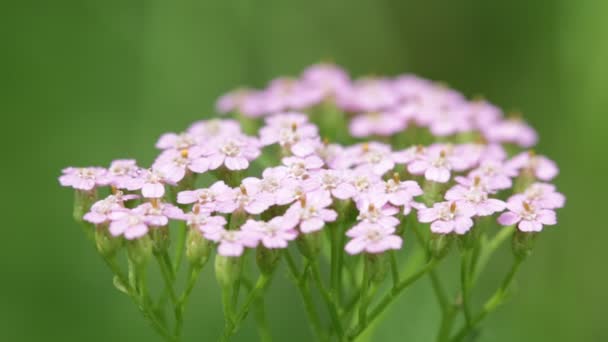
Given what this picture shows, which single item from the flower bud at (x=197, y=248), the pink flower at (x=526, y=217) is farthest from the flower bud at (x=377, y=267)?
the flower bud at (x=197, y=248)

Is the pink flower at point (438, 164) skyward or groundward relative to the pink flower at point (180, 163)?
groundward

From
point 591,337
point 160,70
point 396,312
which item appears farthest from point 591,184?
point 160,70

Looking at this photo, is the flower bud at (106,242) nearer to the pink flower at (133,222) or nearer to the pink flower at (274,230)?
the pink flower at (133,222)

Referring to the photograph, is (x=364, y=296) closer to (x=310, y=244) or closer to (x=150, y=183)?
(x=310, y=244)

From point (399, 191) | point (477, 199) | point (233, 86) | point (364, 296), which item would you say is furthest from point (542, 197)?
point (233, 86)

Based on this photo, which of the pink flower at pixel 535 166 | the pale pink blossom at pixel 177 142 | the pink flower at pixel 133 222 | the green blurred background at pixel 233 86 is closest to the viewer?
the pink flower at pixel 133 222

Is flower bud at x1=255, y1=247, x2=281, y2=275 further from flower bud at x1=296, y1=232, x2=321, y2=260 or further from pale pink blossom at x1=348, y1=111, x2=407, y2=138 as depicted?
pale pink blossom at x1=348, y1=111, x2=407, y2=138

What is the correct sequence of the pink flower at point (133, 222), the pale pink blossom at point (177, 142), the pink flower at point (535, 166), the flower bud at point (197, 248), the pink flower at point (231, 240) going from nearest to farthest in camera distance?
the pink flower at point (231, 240) → the pink flower at point (133, 222) → the flower bud at point (197, 248) → the pale pink blossom at point (177, 142) → the pink flower at point (535, 166)
